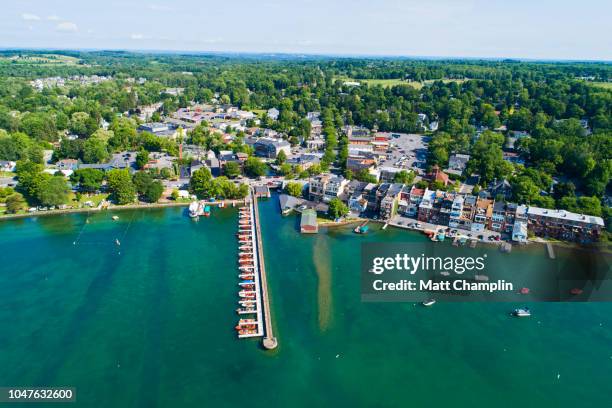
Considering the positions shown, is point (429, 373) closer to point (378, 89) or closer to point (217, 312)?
point (217, 312)

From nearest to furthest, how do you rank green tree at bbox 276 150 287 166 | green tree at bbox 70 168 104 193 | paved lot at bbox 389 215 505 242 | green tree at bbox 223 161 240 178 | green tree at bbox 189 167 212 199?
paved lot at bbox 389 215 505 242, green tree at bbox 70 168 104 193, green tree at bbox 189 167 212 199, green tree at bbox 223 161 240 178, green tree at bbox 276 150 287 166

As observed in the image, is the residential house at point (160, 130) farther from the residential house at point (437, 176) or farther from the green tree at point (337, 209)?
the residential house at point (437, 176)

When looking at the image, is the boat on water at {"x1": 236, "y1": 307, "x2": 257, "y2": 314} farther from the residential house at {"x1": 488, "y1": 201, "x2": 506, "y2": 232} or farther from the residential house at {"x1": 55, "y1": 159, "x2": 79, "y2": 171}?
the residential house at {"x1": 55, "y1": 159, "x2": 79, "y2": 171}

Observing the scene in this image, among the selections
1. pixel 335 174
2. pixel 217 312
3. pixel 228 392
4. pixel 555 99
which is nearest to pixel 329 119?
pixel 335 174

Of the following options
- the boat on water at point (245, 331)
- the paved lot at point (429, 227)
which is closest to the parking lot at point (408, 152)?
the paved lot at point (429, 227)

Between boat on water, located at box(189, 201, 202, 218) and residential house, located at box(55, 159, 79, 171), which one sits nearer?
boat on water, located at box(189, 201, 202, 218)

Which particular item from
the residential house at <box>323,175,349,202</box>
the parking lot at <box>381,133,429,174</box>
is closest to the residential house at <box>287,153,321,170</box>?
the parking lot at <box>381,133,429,174</box>
